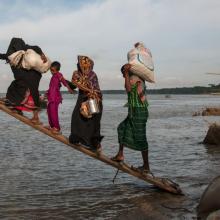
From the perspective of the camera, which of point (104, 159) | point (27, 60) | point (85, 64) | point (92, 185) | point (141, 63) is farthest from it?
point (92, 185)

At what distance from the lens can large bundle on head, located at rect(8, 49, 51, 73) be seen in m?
7.45

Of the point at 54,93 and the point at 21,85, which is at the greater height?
the point at 21,85

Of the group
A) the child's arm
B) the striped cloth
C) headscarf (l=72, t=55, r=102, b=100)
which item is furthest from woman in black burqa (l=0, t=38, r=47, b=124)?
the striped cloth

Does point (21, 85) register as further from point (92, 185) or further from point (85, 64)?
point (92, 185)

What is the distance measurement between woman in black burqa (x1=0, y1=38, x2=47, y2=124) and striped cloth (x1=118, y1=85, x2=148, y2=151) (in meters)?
1.59

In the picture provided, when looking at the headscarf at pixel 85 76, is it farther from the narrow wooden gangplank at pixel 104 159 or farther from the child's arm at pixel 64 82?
the narrow wooden gangplank at pixel 104 159

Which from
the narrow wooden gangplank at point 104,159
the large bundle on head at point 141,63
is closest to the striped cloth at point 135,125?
the large bundle on head at point 141,63

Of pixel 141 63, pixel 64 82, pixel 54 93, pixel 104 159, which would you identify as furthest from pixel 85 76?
pixel 104 159

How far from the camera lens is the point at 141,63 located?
7703 mm

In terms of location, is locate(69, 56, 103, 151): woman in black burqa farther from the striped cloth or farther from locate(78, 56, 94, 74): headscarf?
the striped cloth

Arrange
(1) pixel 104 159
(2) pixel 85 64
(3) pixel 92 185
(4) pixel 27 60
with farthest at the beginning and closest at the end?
(3) pixel 92 185, (1) pixel 104 159, (2) pixel 85 64, (4) pixel 27 60

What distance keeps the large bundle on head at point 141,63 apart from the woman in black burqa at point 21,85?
1482 millimetres

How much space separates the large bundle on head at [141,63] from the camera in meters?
7.69

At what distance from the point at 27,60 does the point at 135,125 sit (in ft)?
7.14
